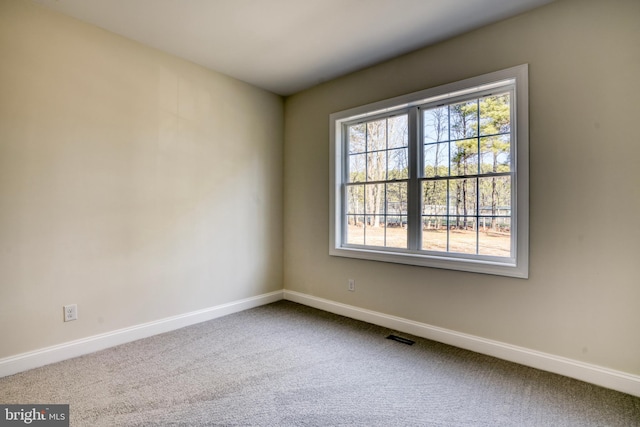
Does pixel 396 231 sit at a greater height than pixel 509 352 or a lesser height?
greater

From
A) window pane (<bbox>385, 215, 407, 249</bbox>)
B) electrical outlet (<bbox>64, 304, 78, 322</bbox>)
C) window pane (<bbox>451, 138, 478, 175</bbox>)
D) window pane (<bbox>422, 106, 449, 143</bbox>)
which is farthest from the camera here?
window pane (<bbox>385, 215, 407, 249</bbox>)

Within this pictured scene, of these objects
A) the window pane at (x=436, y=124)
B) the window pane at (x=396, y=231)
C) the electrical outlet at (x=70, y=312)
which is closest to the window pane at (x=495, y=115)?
the window pane at (x=436, y=124)

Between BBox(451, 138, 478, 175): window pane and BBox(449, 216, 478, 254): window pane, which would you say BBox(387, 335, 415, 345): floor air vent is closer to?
BBox(449, 216, 478, 254): window pane

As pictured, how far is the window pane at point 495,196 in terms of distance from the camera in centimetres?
253

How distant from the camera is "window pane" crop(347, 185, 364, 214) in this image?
3.54 meters

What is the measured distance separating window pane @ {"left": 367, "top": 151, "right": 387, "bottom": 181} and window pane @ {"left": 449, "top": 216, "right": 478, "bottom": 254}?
0.87 metres

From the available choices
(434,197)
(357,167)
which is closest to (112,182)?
(357,167)

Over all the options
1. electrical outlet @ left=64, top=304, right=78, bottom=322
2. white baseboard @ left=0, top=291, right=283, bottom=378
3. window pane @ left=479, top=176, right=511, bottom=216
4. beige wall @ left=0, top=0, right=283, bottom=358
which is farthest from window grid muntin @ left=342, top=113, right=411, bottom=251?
electrical outlet @ left=64, top=304, right=78, bottom=322

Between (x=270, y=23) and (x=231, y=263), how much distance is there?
2441mm

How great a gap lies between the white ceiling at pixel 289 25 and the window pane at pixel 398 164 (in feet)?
3.08

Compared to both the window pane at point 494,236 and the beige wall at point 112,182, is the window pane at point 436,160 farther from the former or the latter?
the beige wall at point 112,182

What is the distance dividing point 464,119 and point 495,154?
0.42m

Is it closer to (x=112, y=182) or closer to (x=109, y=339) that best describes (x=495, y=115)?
(x=112, y=182)

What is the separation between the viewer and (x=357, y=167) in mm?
3580
